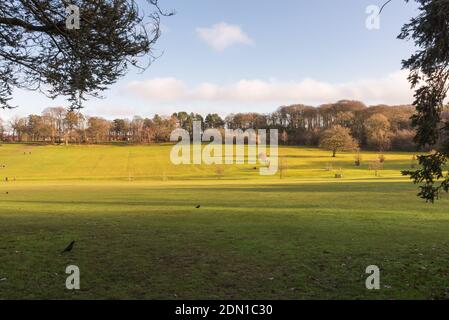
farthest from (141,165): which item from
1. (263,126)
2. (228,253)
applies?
(228,253)

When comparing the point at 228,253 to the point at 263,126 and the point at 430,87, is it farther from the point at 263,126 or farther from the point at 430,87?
the point at 263,126

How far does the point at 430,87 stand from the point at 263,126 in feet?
541

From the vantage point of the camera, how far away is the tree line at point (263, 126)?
431 feet

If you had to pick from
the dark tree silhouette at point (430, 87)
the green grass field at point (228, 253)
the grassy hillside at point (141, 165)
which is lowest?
the grassy hillside at point (141, 165)

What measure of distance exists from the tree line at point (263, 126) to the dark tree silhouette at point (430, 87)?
10849 centimetres

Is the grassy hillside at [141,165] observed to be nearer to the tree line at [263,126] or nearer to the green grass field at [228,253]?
the tree line at [263,126]

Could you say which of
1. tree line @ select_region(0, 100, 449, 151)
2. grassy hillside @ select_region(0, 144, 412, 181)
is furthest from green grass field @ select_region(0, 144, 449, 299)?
tree line @ select_region(0, 100, 449, 151)

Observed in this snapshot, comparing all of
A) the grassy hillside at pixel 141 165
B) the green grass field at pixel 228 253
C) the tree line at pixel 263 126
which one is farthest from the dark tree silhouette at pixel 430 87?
the tree line at pixel 263 126

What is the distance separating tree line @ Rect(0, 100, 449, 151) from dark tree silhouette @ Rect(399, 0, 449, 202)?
4271 inches

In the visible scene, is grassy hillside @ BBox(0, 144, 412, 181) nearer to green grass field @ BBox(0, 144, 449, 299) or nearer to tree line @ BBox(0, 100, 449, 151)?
tree line @ BBox(0, 100, 449, 151)

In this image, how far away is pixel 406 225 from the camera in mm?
16109

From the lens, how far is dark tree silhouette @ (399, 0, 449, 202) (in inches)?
356
